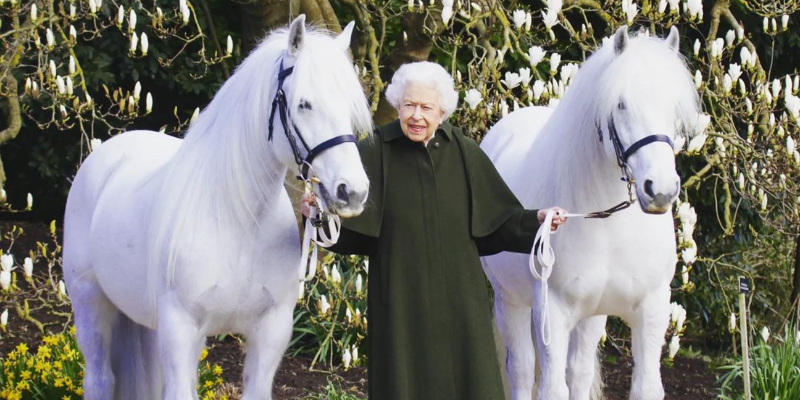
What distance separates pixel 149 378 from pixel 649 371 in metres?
2.26

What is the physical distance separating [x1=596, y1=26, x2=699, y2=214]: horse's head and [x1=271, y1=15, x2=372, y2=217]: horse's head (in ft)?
3.04

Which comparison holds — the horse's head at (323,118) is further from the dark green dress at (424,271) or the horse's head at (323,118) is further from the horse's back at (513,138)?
the horse's back at (513,138)

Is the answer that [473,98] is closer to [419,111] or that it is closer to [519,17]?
[519,17]

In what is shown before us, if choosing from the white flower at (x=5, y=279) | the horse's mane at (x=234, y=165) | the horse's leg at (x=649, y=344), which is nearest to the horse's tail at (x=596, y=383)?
the horse's leg at (x=649, y=344)

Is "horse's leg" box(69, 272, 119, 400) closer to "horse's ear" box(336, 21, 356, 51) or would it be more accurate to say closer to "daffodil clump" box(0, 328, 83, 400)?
"daffodil clump" box(0, 328, 83, 400)

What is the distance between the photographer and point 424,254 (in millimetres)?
3967

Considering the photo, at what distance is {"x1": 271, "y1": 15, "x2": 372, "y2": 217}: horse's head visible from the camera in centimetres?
363

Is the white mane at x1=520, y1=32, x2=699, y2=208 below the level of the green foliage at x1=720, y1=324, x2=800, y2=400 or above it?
above

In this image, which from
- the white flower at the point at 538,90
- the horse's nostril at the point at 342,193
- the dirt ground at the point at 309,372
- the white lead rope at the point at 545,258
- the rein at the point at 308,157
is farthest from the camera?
the dirt ground at the point at 309,372

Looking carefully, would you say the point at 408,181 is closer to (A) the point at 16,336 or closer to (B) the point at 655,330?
(B) the point at 655,330

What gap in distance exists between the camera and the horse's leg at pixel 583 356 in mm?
5082

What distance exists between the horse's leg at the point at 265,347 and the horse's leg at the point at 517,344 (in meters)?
1.38

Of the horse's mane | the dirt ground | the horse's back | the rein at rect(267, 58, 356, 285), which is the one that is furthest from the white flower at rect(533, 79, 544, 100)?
the rein at rect(267, 58, 356, 285)

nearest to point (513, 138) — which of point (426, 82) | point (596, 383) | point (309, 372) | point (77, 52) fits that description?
point (596, 383)
